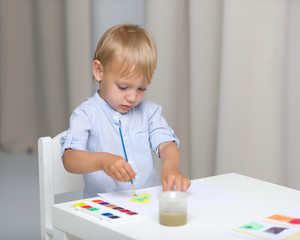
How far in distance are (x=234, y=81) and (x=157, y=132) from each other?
1.03 metres

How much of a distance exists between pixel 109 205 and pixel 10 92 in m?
3.23

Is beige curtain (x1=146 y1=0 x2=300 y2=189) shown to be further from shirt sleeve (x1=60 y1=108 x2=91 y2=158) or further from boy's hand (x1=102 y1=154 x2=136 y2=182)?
boy's hand (x1=102 y1=154 x2=136 y2=182)

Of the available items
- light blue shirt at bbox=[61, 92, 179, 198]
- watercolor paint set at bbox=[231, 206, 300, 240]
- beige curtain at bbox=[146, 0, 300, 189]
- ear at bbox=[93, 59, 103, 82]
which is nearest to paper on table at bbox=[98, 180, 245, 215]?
watercolor paint set at bbox=[231, 206, 300, 240]

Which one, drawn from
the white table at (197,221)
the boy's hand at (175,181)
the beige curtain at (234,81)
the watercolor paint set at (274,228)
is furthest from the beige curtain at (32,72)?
the watercolor paint set at (274,228)

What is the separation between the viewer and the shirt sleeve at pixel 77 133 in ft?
4.28

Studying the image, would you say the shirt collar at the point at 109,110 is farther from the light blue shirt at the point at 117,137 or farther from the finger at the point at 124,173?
the finger at the point at 124,173

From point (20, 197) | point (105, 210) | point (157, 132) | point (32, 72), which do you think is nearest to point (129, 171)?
point (105, 210)

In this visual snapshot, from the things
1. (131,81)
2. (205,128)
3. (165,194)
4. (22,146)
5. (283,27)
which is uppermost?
(283,27)

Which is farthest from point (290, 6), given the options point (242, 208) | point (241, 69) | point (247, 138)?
point (242, 208)

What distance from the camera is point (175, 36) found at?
280 centimetres

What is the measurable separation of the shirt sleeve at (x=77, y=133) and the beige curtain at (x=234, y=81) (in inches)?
45.4

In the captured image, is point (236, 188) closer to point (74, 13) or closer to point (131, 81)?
point (131, 81)

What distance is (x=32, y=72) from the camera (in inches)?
159

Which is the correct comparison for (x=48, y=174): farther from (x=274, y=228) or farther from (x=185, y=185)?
(x=274, y=228)
